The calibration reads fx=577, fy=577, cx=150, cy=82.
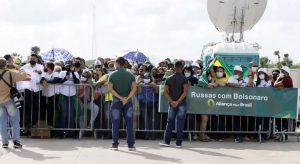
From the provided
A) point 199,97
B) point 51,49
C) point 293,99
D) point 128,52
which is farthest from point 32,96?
point 128,52

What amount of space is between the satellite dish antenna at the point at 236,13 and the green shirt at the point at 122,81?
16682mm

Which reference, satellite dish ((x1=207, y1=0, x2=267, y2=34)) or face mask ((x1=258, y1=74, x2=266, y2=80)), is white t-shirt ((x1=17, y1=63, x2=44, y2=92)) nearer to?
face mask ((x1=258, y1=74, x2=266, y2=80))

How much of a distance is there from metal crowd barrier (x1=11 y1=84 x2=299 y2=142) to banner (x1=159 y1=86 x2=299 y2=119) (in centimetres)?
28

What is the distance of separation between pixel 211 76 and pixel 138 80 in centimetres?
168

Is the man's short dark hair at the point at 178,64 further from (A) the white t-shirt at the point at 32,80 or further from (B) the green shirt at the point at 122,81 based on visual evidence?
(A) the white t-shirt at the point at 32,80

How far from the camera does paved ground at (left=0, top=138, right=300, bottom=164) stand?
1009 centimetres

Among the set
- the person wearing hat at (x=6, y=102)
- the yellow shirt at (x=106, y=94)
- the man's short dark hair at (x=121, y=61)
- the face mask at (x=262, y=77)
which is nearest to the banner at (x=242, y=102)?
the face mask at (x=262, y=77)

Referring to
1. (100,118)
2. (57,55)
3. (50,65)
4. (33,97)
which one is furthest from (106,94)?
(57,55)

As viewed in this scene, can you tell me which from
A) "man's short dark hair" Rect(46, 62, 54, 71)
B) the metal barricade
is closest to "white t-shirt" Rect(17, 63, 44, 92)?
the metal barricade

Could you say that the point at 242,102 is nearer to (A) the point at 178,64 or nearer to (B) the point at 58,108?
(A) the point at 178,64

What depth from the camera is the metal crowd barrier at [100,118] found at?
13.1 metres

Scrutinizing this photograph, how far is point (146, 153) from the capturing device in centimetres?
1092

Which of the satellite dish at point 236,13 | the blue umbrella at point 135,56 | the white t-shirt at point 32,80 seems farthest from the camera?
the satellite dish at point 236,13

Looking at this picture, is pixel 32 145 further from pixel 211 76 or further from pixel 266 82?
pixel 266 82
